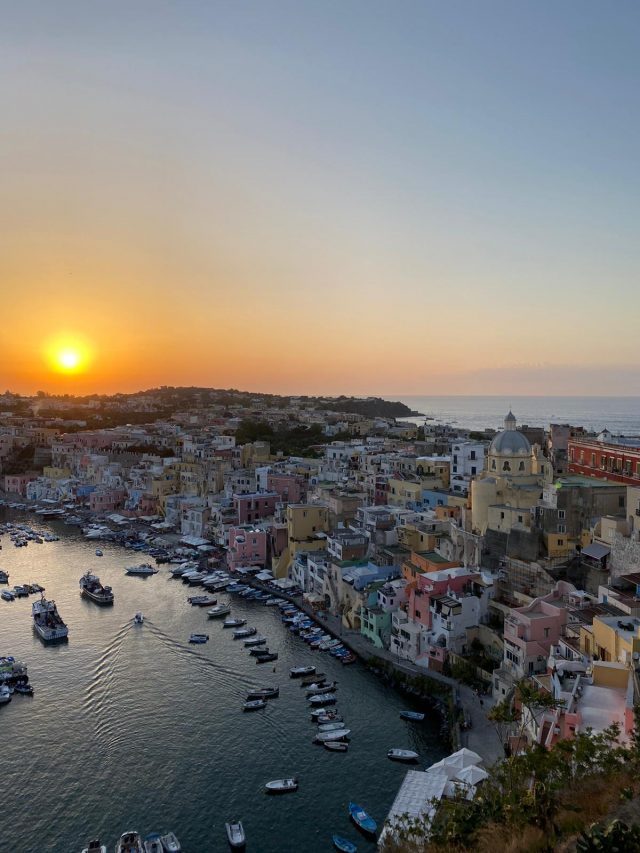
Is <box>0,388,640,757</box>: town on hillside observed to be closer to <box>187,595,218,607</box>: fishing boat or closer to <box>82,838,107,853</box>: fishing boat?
<box>187,595,218,607</box>: fishing boat

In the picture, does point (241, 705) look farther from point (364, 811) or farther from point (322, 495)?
point (322, 495)

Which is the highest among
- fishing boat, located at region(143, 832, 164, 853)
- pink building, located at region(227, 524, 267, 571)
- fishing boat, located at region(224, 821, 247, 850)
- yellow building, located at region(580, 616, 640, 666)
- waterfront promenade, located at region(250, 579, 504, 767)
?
yellow building, located at region(580, 616, 640, 666)

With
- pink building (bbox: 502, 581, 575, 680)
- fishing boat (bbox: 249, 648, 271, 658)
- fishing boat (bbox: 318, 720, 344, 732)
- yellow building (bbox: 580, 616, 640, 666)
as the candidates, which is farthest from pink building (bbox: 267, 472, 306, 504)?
yellow building (bbox: 580, 616, 640, 666)

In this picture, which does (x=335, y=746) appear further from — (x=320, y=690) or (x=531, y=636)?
(x=531, y=636)

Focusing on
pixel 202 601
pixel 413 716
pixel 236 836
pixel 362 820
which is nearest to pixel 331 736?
pixel 413 716

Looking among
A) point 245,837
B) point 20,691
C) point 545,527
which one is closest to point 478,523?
point 545,527

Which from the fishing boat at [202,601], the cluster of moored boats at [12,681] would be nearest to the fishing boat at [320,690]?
the cluster of moored boats at [12,681]

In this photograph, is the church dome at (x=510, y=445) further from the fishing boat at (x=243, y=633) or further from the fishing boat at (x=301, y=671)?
the fishing boat at (x=243, y=633)
